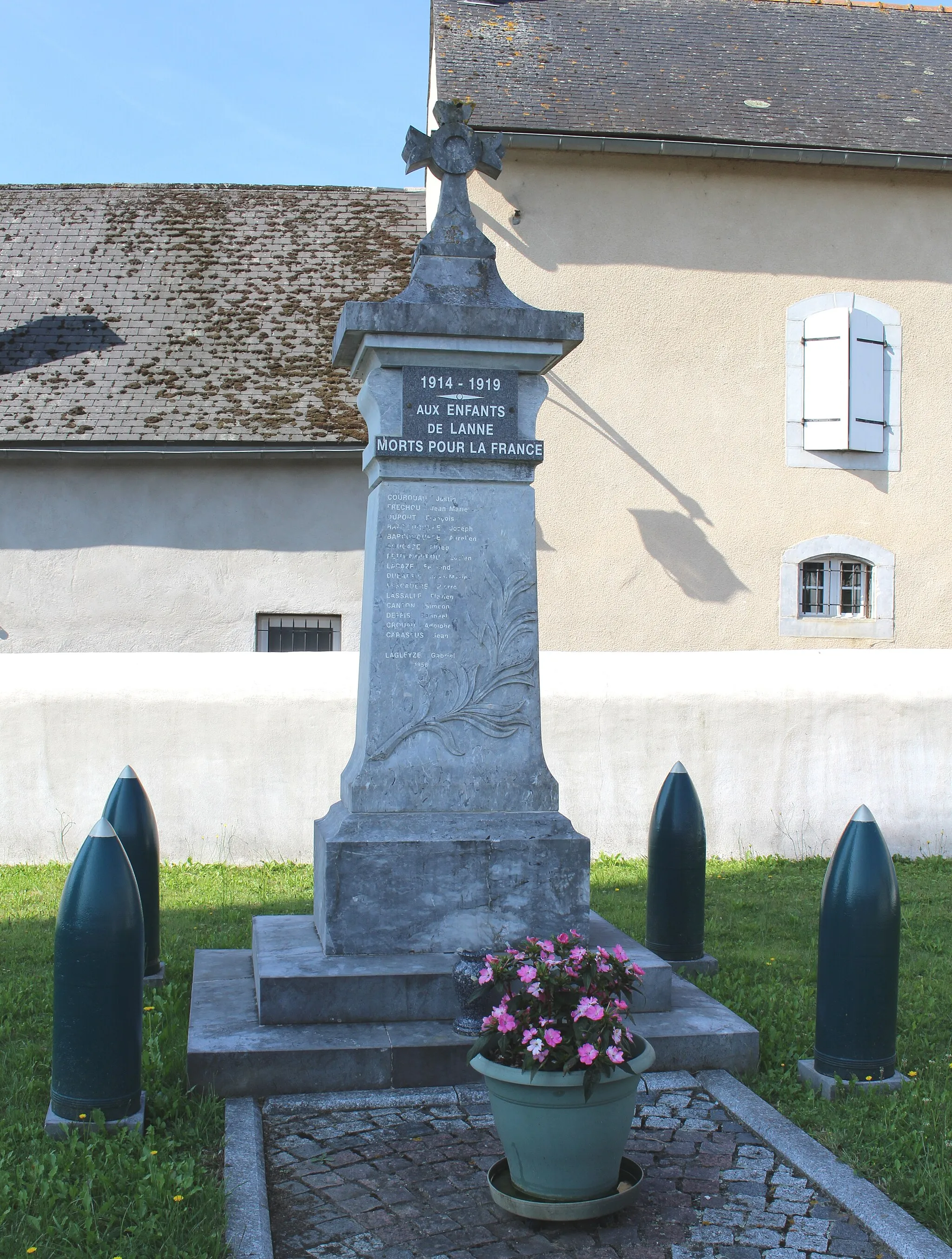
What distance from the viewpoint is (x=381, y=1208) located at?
152 inches

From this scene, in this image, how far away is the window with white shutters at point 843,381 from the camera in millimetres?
12555

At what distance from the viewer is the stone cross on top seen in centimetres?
584

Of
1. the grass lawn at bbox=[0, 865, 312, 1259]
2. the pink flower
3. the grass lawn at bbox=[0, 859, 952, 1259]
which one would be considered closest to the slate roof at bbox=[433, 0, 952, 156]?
the grass lawn at bbox=[0, 859, 952, 1259]

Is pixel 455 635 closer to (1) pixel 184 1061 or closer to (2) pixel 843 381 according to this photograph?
(1) pixel 184 1061

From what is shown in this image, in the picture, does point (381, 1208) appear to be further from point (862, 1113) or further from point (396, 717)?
point (396, 717)

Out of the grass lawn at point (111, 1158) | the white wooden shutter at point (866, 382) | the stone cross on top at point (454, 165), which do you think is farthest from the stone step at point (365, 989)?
the white wooden shutter at point (866, 382)

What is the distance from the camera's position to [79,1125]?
429cm

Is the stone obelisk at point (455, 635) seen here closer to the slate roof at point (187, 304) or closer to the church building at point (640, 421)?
the church building at point (640, 421)

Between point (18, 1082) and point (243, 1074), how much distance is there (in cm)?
93

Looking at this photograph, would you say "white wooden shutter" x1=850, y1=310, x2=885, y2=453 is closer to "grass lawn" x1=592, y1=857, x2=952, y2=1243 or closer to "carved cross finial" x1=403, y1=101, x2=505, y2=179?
"grass lawn" x1=592, y1=857, x2=952, y2=1243

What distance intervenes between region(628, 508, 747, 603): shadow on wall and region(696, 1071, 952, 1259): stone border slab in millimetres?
7971

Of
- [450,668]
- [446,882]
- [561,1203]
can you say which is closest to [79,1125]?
[561,1203]

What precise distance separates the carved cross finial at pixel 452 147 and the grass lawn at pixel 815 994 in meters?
4.23

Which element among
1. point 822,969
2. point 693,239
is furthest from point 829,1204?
point 693,239
